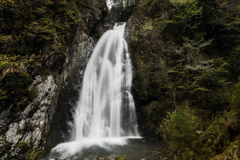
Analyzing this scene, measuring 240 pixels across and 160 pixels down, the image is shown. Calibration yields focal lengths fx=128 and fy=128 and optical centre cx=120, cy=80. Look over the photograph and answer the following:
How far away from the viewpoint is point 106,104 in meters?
10.8

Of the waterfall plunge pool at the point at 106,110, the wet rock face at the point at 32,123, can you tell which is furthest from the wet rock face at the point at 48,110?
the waterfall plunge pool at the point at 106,110

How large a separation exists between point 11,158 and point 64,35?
7574 mm

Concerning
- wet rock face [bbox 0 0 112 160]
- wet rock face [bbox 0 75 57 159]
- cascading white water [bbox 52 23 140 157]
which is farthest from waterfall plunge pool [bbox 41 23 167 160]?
wet rock face [bbox 0 75 57 159]

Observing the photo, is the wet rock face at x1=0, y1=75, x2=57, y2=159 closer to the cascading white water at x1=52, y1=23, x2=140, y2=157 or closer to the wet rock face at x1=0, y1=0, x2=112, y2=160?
the wet rock face at x1=0, y1=0, x2=112, y2=160

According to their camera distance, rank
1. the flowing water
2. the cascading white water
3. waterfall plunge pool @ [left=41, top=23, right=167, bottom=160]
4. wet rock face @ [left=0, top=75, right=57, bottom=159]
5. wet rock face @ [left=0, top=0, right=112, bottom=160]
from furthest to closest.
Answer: the cascading white water
the flowing water
waterfall plunge pool @ [left=41, top=23, right=167, bottom=160]
wet rock face @ [left=0, top=0, right=112, bottom=160]
wet rock face @ [left=0, top=75, right=57, bottom=159]

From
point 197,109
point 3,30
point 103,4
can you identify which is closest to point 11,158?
point 3,30

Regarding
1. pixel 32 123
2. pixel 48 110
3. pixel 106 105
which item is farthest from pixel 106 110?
pixel 32 123

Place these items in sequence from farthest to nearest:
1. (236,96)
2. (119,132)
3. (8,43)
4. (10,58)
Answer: (119,132) → (8,43) → (10,58) → (236,96)

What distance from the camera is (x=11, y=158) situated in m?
5.02

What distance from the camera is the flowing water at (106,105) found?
9.26 m

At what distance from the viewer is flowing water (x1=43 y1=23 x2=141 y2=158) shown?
364 inches

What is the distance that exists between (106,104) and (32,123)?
18.5 ft

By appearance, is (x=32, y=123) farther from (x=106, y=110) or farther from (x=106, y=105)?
(x=106, y=105)

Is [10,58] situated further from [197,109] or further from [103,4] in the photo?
[103,4]
